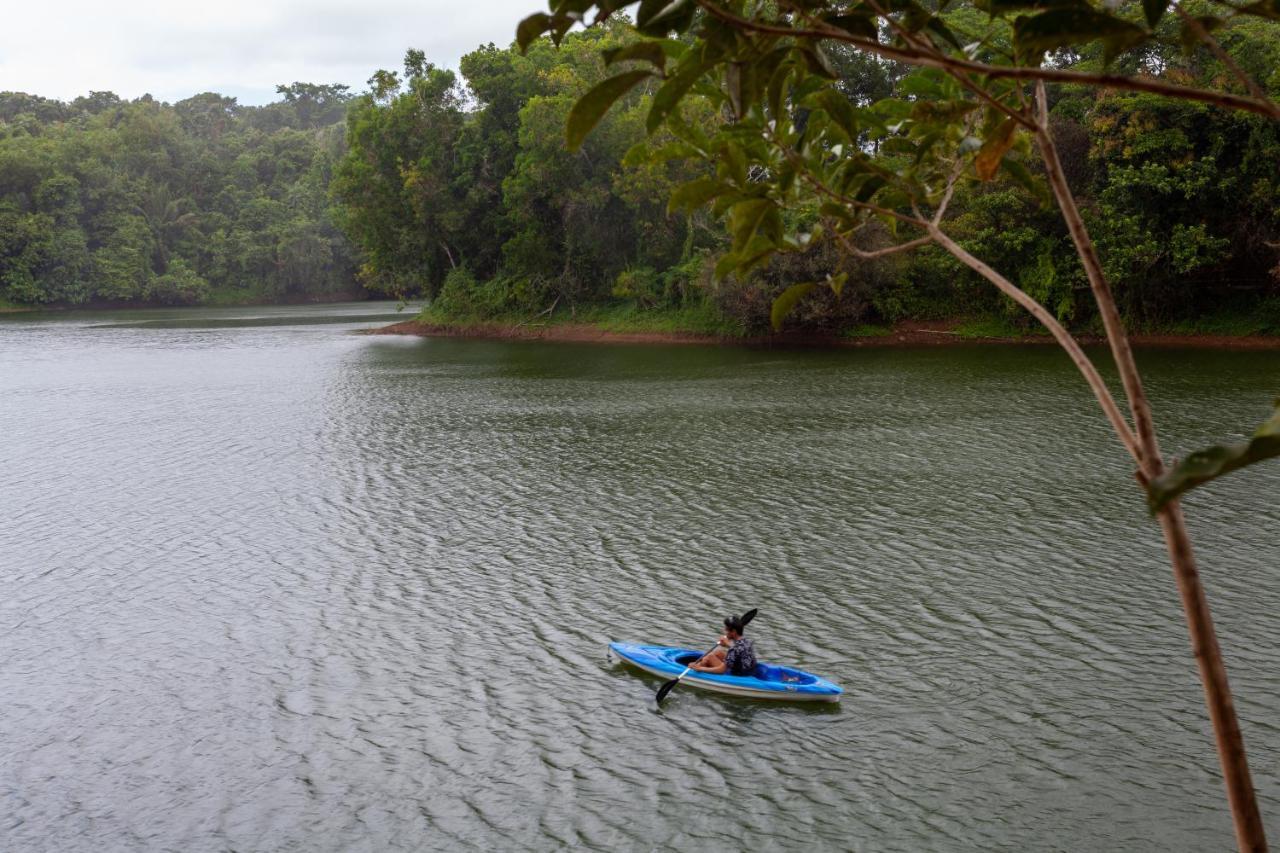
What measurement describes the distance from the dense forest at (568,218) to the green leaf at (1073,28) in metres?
1.47

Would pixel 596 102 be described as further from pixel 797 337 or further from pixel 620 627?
pixel 797 337

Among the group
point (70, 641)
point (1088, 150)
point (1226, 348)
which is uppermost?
point (1088, 150)

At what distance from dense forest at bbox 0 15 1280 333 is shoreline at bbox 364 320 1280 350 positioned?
0.83m

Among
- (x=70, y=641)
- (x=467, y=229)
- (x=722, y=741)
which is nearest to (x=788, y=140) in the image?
(x=722, y=741)

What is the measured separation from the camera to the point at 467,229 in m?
53.4

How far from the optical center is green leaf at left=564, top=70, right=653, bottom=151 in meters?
2.46

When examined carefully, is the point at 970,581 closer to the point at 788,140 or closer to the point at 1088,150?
the point at 788,140

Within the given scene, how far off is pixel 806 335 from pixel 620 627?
99.8 ft

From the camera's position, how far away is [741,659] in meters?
12.0

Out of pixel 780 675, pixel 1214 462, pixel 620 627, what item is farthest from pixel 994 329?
pixel 1214 462

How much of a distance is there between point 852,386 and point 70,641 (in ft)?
72.7

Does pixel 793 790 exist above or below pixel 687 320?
below

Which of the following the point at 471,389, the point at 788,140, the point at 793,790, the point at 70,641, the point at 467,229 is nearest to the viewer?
the point at 788,140

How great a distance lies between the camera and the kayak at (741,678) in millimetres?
11641
